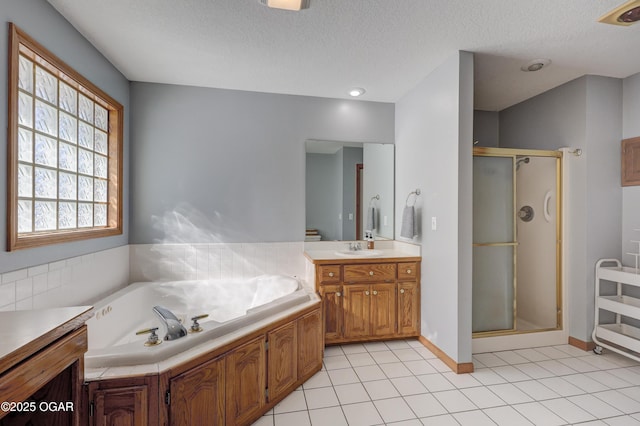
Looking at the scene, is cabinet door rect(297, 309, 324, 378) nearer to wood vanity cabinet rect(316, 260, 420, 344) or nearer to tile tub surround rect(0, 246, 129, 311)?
wood vanity cabinet rect(316, 260, 420, 344)

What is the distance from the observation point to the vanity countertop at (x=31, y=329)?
0.82 meters

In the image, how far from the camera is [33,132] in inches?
72.4

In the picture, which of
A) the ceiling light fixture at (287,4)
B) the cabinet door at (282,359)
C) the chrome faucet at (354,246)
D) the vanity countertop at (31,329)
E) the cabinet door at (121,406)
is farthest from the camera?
the chrome faucet at (354,246)

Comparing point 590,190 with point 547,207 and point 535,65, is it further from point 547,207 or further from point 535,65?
point 535,65

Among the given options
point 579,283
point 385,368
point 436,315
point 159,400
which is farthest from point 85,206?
point 579,283

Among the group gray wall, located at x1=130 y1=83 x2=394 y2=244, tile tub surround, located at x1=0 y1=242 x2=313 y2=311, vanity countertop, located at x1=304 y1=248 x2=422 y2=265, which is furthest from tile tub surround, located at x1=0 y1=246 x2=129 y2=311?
vanity countertop, located at x1=304 y1=248 x2=422 y2=265

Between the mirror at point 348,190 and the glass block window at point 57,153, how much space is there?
6.09ft

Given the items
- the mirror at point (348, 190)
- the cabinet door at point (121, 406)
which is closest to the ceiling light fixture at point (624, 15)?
the mirror at point (348, 190)

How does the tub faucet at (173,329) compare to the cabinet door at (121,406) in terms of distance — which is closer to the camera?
the cabinet door at (121,406)

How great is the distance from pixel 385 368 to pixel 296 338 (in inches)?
33.2

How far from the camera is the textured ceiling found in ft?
6.32

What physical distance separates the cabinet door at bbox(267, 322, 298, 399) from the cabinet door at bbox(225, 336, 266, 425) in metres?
0.07

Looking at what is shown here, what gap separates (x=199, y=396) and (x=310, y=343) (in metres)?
1.00

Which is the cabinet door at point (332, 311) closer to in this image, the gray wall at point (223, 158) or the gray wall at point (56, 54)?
the gray wall at point (223, 158)
